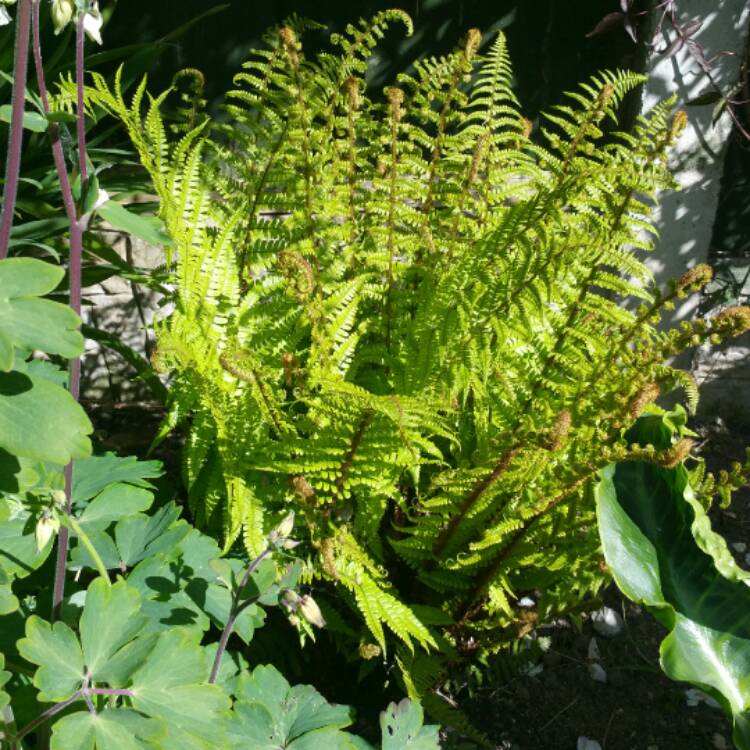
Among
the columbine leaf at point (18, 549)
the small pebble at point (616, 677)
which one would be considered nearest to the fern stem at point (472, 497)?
the small pebble at point (616, 677)

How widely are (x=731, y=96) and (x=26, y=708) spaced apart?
2.80 metres

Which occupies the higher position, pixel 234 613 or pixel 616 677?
pixel 234 613

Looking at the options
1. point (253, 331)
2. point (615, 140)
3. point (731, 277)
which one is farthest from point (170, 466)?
point (731, 277)

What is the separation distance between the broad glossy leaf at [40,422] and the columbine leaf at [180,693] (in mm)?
299

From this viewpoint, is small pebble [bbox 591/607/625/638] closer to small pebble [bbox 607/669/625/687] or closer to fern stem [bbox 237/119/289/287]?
small pebble [bbox 607/669/625/687]

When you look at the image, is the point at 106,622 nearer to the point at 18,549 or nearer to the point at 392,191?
the point at 18,549

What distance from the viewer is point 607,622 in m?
2.22

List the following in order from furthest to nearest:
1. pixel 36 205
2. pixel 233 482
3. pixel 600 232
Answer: pixel 36 205 < pixel 600 232 < pixel 233 482

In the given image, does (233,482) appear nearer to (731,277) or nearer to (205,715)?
(205,715)

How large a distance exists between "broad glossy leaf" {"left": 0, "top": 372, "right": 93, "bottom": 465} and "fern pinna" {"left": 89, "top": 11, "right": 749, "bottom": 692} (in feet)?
1.72

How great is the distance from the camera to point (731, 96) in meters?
2.81

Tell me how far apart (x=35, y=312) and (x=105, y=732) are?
0.50 m

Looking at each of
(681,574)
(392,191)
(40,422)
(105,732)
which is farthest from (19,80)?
(681,574)

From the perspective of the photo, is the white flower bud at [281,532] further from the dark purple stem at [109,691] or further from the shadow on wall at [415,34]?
the shadow on wall at [415,34]
